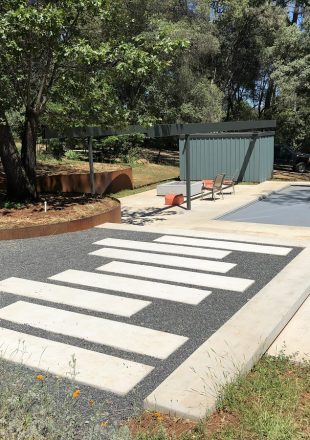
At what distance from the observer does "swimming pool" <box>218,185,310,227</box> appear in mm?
13797

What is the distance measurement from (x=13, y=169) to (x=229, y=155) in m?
12.2

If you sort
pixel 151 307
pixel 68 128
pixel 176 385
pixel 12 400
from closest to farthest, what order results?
pixel 12 400
pixel 176 385
pixel 151 307
pixel 68 128

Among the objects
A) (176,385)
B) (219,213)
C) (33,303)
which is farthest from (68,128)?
(176,385)

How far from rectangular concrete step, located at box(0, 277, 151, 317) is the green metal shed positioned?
50.6 ft

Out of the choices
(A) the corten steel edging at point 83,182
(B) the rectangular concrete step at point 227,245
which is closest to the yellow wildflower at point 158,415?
(B) the rectangular concrete step at point 227,245

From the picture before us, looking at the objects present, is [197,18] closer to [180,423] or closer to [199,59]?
[199,59]

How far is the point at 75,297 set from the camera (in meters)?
6.67

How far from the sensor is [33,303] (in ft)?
21.3

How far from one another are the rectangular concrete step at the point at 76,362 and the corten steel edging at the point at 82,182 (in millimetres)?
12409

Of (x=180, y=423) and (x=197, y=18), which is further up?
(x=197, y=18)

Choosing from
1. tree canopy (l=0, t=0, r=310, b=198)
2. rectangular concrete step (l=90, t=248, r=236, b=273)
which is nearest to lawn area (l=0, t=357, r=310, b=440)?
rectangular concrete step (l=90, t=248, r=236, b=273)

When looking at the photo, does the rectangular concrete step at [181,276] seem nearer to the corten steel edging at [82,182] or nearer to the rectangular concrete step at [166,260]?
the rectangular concrete step at [166,260]

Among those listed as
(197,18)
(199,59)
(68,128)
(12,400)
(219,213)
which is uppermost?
(197,18)

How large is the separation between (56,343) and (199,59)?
1288 inches
